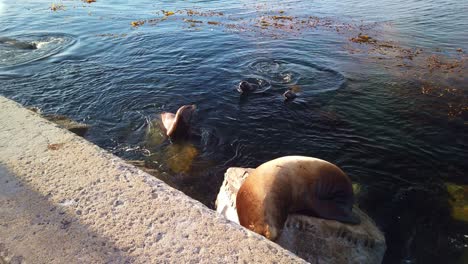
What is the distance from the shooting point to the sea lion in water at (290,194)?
3.76m

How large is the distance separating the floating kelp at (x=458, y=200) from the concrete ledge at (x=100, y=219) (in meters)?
3.50

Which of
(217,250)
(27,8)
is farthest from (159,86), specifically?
(27,8)

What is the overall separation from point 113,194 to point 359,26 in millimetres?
14488

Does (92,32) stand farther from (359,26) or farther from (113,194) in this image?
(113,194)

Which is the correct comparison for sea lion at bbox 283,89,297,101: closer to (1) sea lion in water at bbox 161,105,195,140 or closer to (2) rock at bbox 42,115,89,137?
(1) sea lion in water at bbox 161,105,195,140

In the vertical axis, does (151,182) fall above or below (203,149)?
above

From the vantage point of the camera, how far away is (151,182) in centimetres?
333

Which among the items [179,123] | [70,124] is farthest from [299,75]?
[70,124]

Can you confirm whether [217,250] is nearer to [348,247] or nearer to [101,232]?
[101,232]

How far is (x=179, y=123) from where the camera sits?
21.9ft

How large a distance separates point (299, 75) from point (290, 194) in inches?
245

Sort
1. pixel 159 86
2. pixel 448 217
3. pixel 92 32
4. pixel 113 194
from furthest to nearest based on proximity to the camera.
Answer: pixel 92 32
pixel 159 86
pixel 448 217
pixel 113 194

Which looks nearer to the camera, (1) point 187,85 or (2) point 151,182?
(2) point 151,182

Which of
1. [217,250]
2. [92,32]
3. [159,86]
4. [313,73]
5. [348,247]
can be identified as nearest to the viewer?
[217,250]
